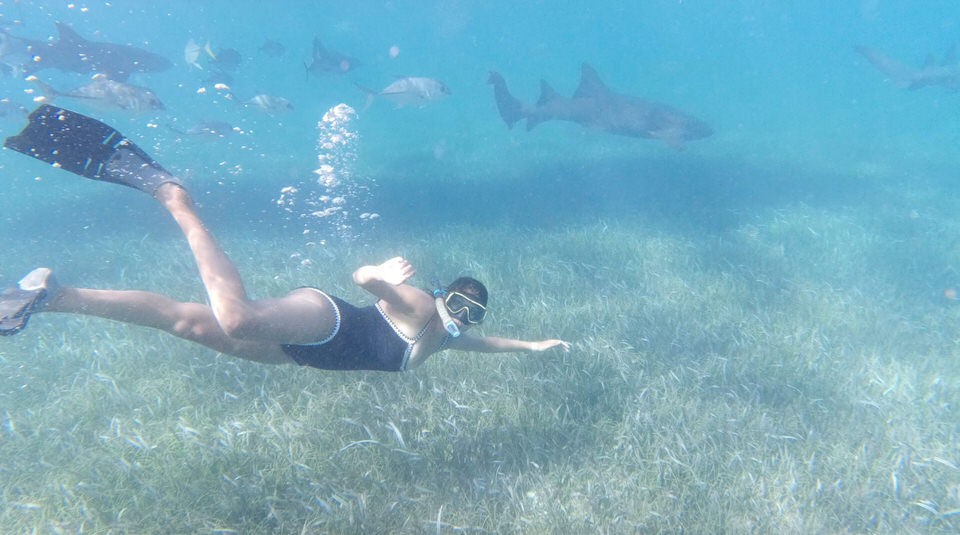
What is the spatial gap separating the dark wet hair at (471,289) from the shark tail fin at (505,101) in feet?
40.1

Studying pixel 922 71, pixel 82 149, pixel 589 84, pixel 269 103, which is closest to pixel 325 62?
pixel 269 103

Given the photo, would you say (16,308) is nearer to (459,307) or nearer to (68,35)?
(459,307)

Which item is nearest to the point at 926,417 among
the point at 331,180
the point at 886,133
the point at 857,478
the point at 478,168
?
the point at 857,478

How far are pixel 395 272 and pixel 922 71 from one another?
84.1ft

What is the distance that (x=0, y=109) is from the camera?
12617 mm

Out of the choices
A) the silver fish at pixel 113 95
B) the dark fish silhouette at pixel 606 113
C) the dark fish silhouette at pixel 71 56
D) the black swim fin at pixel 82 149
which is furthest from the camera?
the dark fish silhouette at pixel 71 56

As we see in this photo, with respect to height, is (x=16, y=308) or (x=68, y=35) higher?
(x=68, y=35)

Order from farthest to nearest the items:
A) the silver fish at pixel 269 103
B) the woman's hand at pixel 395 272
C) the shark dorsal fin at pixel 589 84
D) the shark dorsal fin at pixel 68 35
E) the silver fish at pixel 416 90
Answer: the shark dorsal fin at pixel 589 84, the shark dorsal fin at pixel 68 35, the silver fish at pixel 416 90, the silver fish at pixel 269 103, the woman's hand at pixel 395 272

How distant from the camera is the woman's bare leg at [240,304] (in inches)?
126

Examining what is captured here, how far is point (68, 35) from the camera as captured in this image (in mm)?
14164

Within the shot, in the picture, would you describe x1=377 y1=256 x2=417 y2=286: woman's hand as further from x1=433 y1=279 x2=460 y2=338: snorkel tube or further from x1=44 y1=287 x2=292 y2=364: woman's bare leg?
x1=44 y1=287 x2=292 y2=364: woman's bare leg

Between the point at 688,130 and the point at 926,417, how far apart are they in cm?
978

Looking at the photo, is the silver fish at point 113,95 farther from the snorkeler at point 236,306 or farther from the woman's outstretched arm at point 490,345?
the woman's outstretched arm at point 490,345

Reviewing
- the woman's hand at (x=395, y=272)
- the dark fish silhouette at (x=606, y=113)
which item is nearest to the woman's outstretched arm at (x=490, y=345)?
the woman's hand at (x=395, y=272)
